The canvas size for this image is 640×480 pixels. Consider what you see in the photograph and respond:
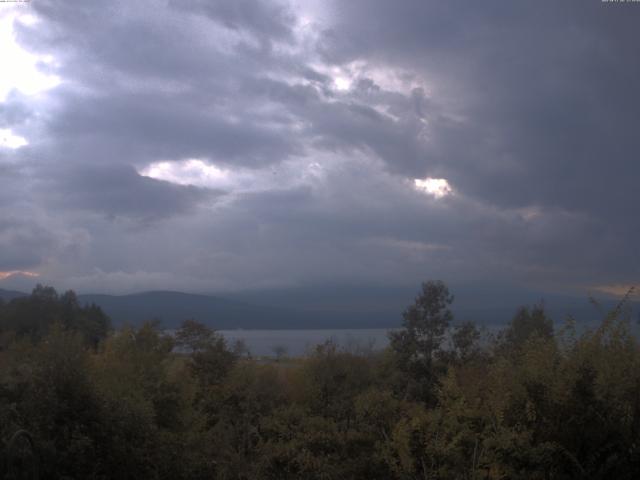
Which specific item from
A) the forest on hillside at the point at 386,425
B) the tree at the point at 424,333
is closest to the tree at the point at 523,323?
the tree at the point at 424,333

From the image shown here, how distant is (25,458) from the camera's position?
8.85 m

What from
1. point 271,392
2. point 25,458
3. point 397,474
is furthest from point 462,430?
point 271,392

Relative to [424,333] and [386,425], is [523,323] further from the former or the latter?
[386,425]

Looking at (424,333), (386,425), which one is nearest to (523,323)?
(424,333)

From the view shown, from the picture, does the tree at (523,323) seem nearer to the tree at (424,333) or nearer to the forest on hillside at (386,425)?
the tree at (424,333)

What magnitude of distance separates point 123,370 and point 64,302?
4868cm

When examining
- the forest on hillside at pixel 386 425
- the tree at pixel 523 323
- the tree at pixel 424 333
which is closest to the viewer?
the forest on hillside at pixel 386 425

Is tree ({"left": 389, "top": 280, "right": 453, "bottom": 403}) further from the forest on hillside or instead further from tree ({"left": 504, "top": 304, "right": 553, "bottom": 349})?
the forest on hillside

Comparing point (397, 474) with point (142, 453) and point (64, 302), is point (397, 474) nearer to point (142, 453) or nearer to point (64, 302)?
point (142, 453)

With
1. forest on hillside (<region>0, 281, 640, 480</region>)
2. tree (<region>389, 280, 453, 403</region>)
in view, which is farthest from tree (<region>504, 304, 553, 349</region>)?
forest on hillside (<region>0, 281, 640, 480</region>)

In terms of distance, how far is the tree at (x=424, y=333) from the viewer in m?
33.3

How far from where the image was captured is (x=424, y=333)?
1339 inches

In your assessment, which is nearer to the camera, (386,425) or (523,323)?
(386,425)

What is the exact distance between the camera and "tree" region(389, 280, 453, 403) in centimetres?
3334
